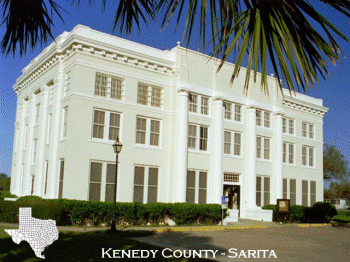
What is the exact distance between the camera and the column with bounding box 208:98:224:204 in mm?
25875

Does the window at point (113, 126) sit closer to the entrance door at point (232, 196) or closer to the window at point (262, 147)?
the entrance door at point (232, 196)

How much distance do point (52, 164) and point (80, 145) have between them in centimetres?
245

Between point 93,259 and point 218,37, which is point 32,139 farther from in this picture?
point 218,37

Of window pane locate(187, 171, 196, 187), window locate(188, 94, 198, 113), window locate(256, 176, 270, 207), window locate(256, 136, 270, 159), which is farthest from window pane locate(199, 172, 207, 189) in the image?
window locate(256, 136, 270, 159)

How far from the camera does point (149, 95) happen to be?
2423 cm

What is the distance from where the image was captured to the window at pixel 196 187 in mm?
24906

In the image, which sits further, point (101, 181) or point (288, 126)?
point (288, 126)

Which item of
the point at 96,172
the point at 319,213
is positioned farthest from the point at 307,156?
the point at 96,172

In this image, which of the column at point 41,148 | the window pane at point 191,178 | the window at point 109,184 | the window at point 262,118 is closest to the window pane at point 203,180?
the window pane at point 191,178

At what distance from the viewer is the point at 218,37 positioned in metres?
3.76

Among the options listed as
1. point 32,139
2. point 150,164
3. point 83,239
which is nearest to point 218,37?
point 83,239

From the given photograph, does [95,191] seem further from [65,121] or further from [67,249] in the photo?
[67,249]

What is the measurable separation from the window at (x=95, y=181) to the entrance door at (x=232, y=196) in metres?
9.61

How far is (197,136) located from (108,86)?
6.61m
